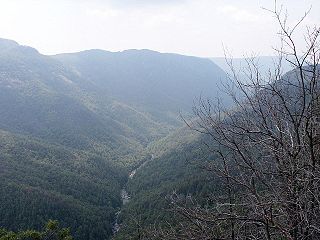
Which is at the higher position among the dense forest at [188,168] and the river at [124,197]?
the dense forest at [188,168]

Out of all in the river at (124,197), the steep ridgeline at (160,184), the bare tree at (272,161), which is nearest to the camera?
the bare tree at (272,161)

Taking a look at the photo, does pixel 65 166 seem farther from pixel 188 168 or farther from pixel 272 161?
pixel 272 161

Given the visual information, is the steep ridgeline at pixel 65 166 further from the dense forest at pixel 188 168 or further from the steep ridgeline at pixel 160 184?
the steep ridgeline at pixel 160 184

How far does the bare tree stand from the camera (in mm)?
4996

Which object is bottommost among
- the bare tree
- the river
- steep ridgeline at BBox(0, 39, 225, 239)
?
the river

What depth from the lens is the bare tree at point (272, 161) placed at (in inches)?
197

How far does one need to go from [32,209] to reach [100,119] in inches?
4985

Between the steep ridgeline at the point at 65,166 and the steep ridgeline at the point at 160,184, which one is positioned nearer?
the steep ridgeline at the point at 160,184

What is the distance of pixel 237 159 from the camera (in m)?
6.12

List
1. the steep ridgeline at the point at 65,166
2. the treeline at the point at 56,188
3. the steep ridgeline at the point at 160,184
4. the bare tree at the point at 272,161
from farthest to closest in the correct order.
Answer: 1. the steep ridgeline at the point at 65,166
2. the treeline at the point at 56,188
3. the steep ridgeline at the point at 160,184
4. the bare tree at the point at 272,161

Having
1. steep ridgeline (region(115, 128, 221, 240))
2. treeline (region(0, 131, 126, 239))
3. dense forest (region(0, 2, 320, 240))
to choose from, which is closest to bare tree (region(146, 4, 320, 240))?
dense forest (region(0, 2, 320, 240))

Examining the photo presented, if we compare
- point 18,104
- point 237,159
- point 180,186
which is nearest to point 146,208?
point 180,186

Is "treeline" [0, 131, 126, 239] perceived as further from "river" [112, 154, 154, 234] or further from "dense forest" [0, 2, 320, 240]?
"river" [112, 154, 154, 234]

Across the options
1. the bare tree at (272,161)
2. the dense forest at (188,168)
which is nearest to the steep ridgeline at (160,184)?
Answer: the dense forest at (188,168)
